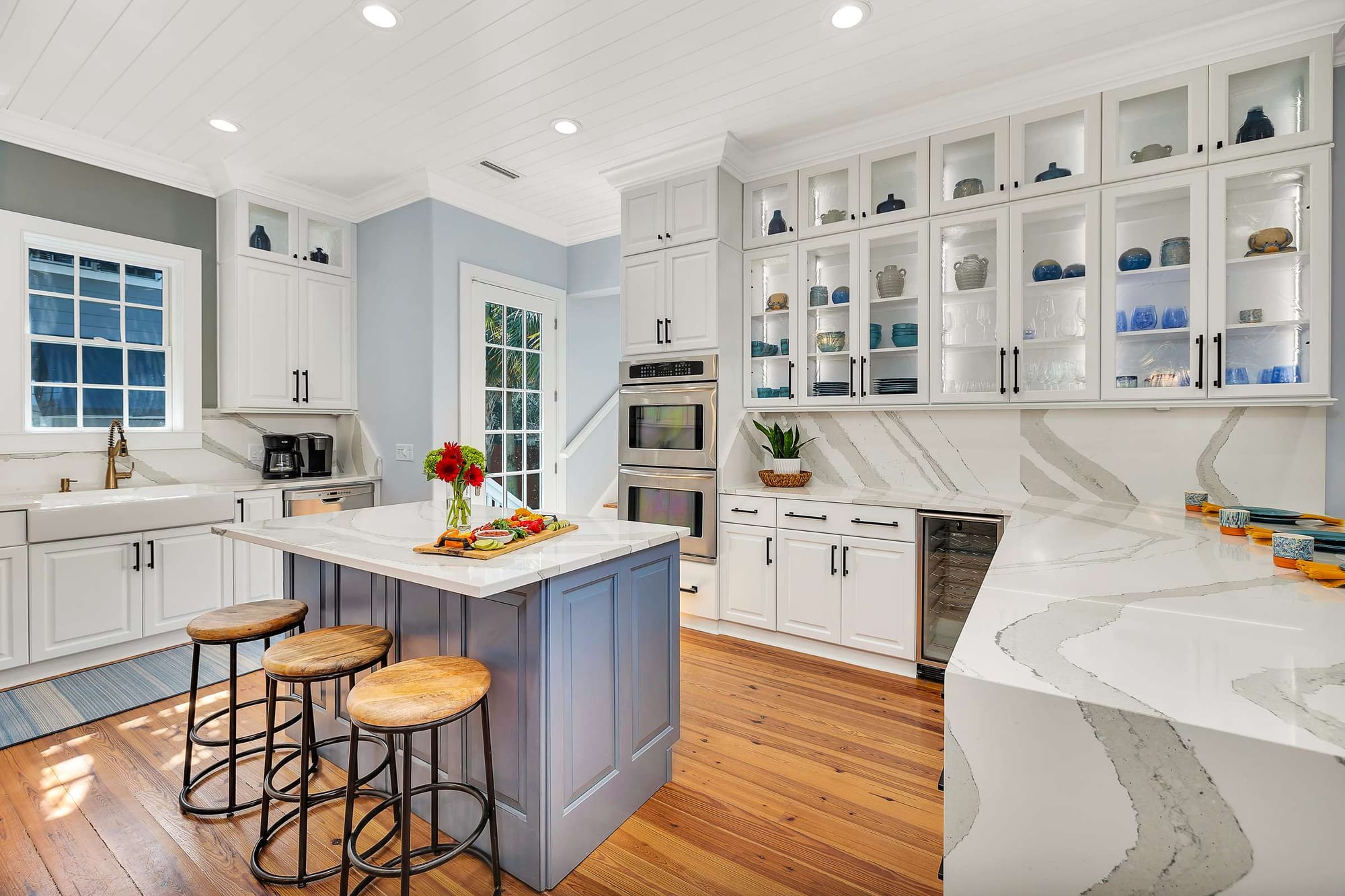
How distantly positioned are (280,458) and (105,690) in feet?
5.45

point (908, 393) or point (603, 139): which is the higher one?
point (603, 139)

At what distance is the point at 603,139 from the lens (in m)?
3.50

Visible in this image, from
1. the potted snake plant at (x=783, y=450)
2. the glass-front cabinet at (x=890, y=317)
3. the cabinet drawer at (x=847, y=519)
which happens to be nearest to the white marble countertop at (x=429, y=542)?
the cabinet drawer at (x=847, y=519)

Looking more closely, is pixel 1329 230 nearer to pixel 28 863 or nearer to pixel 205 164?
pixel 28 863

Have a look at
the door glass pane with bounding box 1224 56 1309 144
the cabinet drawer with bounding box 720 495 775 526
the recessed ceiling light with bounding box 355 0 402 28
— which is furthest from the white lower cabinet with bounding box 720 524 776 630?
the recessed ceiling light with bounding box 355 0 402 28

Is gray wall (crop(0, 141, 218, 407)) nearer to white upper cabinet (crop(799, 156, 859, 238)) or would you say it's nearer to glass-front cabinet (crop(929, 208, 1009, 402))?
white upper cabinet (crop(799, 156, 859, 238))

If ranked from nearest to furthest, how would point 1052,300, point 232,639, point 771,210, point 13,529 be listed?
point 232,639
point 13,529
point 1052,300
point 771,210

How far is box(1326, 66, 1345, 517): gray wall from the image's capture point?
246cm

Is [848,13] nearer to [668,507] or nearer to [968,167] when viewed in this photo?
[968,167]

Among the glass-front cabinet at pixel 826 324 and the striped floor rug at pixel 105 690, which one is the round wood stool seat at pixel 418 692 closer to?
the striped floor rug at pixel 105 690

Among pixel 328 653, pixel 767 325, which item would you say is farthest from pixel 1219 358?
pixel 328 653

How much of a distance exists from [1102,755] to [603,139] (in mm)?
3622

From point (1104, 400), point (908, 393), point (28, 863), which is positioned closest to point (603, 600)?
point (28, 863)

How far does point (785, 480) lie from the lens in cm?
352
